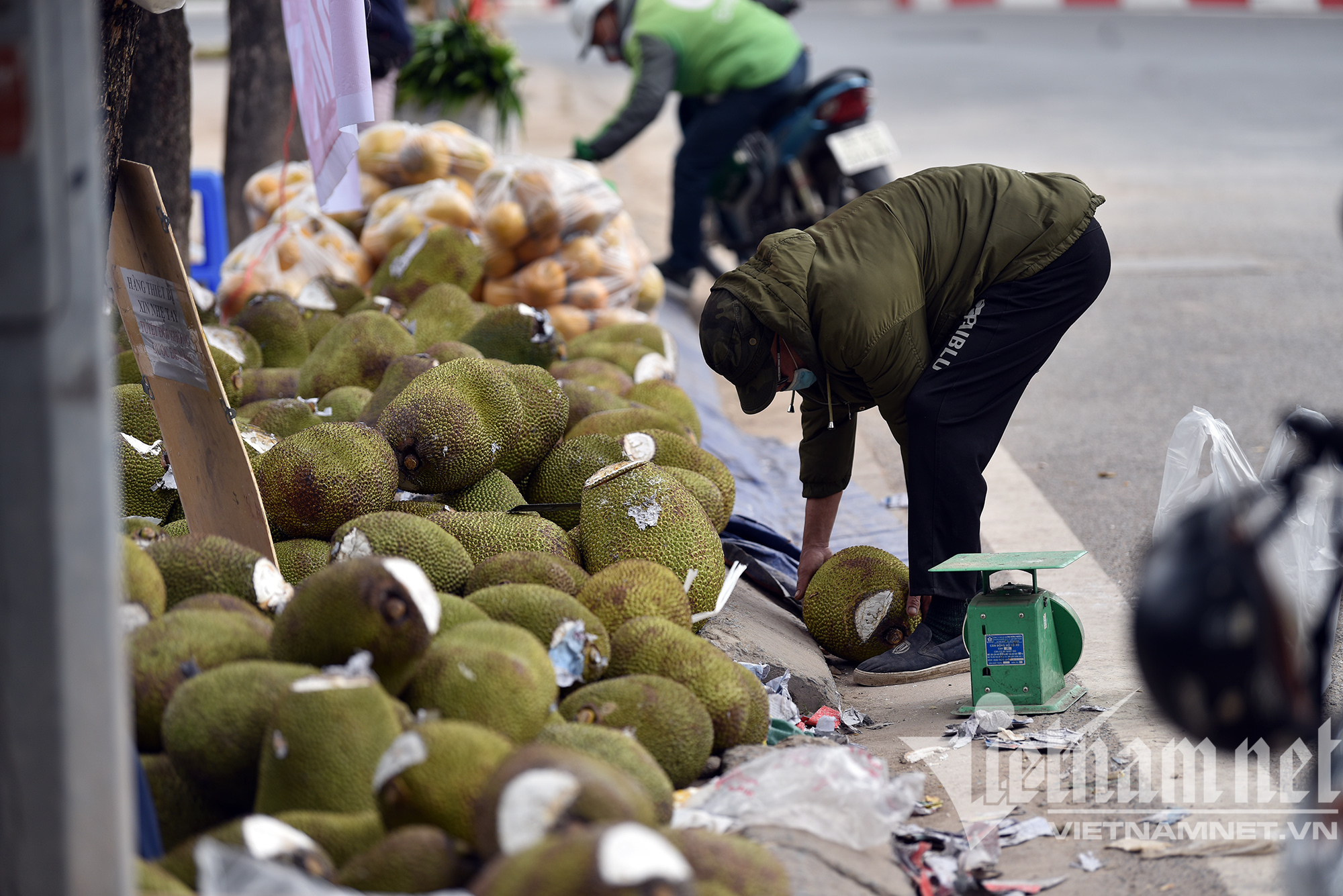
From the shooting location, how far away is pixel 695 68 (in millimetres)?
6270

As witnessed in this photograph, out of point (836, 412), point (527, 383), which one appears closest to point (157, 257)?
point (527, 383)

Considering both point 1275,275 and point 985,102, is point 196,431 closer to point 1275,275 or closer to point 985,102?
point 1275,275

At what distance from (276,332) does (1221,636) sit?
10.7 feet

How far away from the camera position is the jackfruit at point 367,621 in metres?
1.89

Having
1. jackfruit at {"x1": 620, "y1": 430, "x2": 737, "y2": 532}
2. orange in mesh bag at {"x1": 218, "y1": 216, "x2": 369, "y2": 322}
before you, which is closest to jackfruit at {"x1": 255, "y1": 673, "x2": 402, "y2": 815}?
jackfruit at {"x1": 620, "y1": 430, "x2": 737, "y2": 532}

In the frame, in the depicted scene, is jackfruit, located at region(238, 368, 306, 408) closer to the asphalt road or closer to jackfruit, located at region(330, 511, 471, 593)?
jackfruit, located at region(330, 511, 471, 593)

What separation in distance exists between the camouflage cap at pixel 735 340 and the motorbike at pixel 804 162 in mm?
3734

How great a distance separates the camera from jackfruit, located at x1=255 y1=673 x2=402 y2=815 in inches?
67.3

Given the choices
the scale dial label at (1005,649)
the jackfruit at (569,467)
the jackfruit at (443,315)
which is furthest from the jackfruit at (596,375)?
the scale dial label at (1005,649)

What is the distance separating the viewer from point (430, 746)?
66.0 inches

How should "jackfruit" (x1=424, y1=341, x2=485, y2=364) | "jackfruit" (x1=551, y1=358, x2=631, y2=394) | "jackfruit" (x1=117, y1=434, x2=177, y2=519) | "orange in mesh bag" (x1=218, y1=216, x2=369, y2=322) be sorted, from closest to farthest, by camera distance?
"jackfruit" (x1=117, y1=434, x2=177, y2=519) < "jackfruit" (x1=424, y1=341, x2=485, y2=364) < "jackfruit" (x1=551, y1=358, x2=631, y2=394) < "orange in mesh bag" (x1=218, y1=216, x2=369, y2=322)

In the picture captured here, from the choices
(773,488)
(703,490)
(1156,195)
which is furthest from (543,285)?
(1156,195)

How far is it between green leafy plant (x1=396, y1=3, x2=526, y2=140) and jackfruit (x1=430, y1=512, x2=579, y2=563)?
491cm

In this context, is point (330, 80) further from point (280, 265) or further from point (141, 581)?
point (280, 265)
